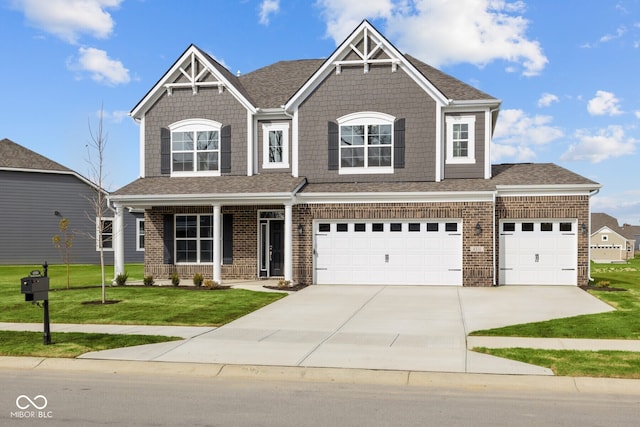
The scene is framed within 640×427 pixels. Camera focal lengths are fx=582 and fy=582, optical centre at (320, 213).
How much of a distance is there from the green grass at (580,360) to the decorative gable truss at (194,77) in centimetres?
1705

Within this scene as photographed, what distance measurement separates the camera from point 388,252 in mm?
20672

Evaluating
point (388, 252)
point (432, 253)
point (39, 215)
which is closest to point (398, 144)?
point (388, 252)

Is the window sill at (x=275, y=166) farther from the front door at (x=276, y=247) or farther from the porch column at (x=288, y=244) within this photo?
the porch column at (x=288, y=244)

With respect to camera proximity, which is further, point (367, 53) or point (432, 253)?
point (367, 53)

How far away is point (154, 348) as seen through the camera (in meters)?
10.6

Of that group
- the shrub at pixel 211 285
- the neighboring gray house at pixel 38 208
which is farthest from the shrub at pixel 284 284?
the neighboring gray house at pixel 38 208

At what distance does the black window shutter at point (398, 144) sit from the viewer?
2191cm

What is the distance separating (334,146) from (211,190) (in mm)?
4964

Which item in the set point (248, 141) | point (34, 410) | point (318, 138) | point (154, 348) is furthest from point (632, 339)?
point (248, 141)

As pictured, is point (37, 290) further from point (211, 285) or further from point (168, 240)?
point (168, 240)

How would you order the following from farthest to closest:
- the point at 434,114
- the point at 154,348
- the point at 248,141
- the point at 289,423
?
the point at 248,141 → the point at 434,114 → the point at 154,348 → the point at 289,423

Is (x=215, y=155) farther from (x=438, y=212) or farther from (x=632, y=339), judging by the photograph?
(x=632, y=339)

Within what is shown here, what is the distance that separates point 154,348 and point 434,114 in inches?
575

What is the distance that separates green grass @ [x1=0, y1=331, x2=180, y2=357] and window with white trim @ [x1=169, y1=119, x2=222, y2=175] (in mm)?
12442
